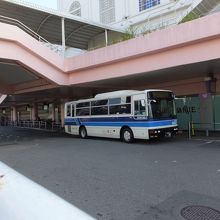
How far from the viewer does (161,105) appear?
48.6 ft

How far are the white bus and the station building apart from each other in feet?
4.62

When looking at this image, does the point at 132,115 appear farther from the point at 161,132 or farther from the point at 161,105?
the point at 161,132

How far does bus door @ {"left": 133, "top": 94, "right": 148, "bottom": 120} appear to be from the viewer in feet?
46.7

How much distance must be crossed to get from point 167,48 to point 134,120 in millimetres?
3927

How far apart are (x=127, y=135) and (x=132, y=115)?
4.00 ft

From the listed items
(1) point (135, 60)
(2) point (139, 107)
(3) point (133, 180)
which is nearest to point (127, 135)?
(2) point (139, 107)

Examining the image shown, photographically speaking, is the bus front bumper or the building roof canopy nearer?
the bus front bumper

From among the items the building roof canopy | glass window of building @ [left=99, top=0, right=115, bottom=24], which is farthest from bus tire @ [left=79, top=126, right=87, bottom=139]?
glass window of building @ [left=99, top=0, right=115, bottom=24]

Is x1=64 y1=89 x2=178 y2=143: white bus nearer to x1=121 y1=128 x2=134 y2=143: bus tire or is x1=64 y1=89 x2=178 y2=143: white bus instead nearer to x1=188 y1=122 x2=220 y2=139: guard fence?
x1=121 y1=128 x2=134 y2=143: bus tire

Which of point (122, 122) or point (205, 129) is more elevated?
point (122, 122)

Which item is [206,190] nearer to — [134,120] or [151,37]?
[134,120]

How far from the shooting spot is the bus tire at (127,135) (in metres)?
15.2

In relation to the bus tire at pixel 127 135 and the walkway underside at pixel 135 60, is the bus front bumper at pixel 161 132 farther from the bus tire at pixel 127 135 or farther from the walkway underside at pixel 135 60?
the walkway underside at pixel 135 60

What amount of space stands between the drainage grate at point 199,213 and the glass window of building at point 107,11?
2557cm
